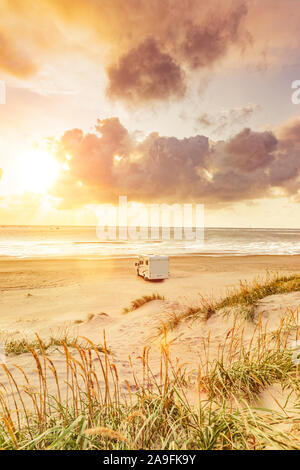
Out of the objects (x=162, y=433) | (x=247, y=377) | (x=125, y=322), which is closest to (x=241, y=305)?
(x=125, y=322)


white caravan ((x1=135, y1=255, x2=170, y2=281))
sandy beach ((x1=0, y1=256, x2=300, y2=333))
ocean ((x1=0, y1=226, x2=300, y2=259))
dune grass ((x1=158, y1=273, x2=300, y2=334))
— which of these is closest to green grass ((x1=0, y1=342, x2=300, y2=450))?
dune grass ((x1=158, y1=273, x2=300, y2=334))

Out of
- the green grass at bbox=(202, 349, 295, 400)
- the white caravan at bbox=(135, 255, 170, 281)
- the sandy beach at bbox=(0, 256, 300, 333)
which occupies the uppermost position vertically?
the green grass at bbox=(202, 349, 295, 400)

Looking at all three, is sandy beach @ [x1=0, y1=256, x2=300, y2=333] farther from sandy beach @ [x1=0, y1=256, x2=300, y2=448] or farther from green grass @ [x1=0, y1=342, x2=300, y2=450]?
green grass @ [x1=0, y1=342, x2=300, y2=450]

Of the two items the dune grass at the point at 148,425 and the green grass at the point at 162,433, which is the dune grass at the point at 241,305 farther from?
the green grass at the point at 162,433

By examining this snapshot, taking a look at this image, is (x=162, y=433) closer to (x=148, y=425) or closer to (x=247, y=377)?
(x=148, y=425)

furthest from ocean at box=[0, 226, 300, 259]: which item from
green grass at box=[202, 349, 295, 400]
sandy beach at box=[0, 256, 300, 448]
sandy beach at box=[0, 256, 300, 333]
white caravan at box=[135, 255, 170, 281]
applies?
green grass at box=[202, 349, 295, 400]

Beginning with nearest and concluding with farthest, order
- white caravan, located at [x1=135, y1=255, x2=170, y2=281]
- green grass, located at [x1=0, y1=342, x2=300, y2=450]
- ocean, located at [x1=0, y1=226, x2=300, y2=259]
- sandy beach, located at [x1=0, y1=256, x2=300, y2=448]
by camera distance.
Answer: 1. green grass, located at [x1=0, y1=342, x2=300, y2=450]
2. sandy beach, located at [x1=0, y1=256, x2=300, y2=448]
3. white caravan, located at [x1=135, y1=255, x2=170, y2=281]
4. ocean, located at [x1=0, y1=226, x2=300, y2=259]

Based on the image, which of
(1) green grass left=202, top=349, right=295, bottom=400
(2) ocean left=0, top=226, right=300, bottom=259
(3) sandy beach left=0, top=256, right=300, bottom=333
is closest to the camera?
(1) green grass left=202, top=349, right=295, bottom=400

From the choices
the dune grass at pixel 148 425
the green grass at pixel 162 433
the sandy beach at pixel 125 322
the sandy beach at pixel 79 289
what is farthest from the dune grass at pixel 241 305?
the green grass at pixel 162 433

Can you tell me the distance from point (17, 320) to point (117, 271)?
35.2 ft

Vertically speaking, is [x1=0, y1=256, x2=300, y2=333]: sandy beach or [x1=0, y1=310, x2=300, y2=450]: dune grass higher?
[x1=0, y1=310, x2=300, y2=450]: dune grass

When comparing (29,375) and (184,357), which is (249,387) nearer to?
(184,357)

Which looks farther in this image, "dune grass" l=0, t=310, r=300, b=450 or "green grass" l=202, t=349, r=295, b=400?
"green grass" l=202, t=349, r=295, b=400
